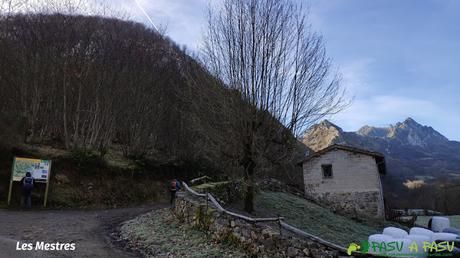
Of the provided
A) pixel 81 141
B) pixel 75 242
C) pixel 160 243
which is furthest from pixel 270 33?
pixel 81 141

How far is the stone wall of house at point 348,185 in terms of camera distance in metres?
25.8

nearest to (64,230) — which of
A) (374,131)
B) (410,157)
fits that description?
(410,157)

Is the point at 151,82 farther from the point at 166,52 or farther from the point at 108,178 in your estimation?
the point at 108,178

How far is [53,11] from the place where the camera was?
20.9 meters

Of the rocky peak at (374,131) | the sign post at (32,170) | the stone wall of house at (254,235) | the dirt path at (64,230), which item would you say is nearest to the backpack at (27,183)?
the sign post at (32,170)

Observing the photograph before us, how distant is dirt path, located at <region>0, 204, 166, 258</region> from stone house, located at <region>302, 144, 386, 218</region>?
16.8 metres

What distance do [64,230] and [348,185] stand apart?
21178mm

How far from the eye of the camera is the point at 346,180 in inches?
1050

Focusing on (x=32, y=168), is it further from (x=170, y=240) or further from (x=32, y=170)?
(x=170, y=240)

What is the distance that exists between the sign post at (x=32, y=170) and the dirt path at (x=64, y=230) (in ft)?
5.40

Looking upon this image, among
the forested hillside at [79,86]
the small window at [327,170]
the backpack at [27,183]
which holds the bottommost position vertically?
the backpack at [27,183]

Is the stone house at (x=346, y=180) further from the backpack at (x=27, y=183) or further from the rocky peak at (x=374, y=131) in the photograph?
the rocky peak at (x=374, y=131)

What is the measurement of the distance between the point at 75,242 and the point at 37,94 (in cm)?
1336

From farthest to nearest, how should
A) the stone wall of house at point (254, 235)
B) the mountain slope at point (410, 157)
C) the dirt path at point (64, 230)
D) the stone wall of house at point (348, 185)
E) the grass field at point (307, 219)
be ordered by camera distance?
the mountain slope at point (410, 157), the stone wall of house at point (348, 185), the grass field at point (307, 219), the dirt path at point (64, 230), the stone wall of house at point (254, 235)
